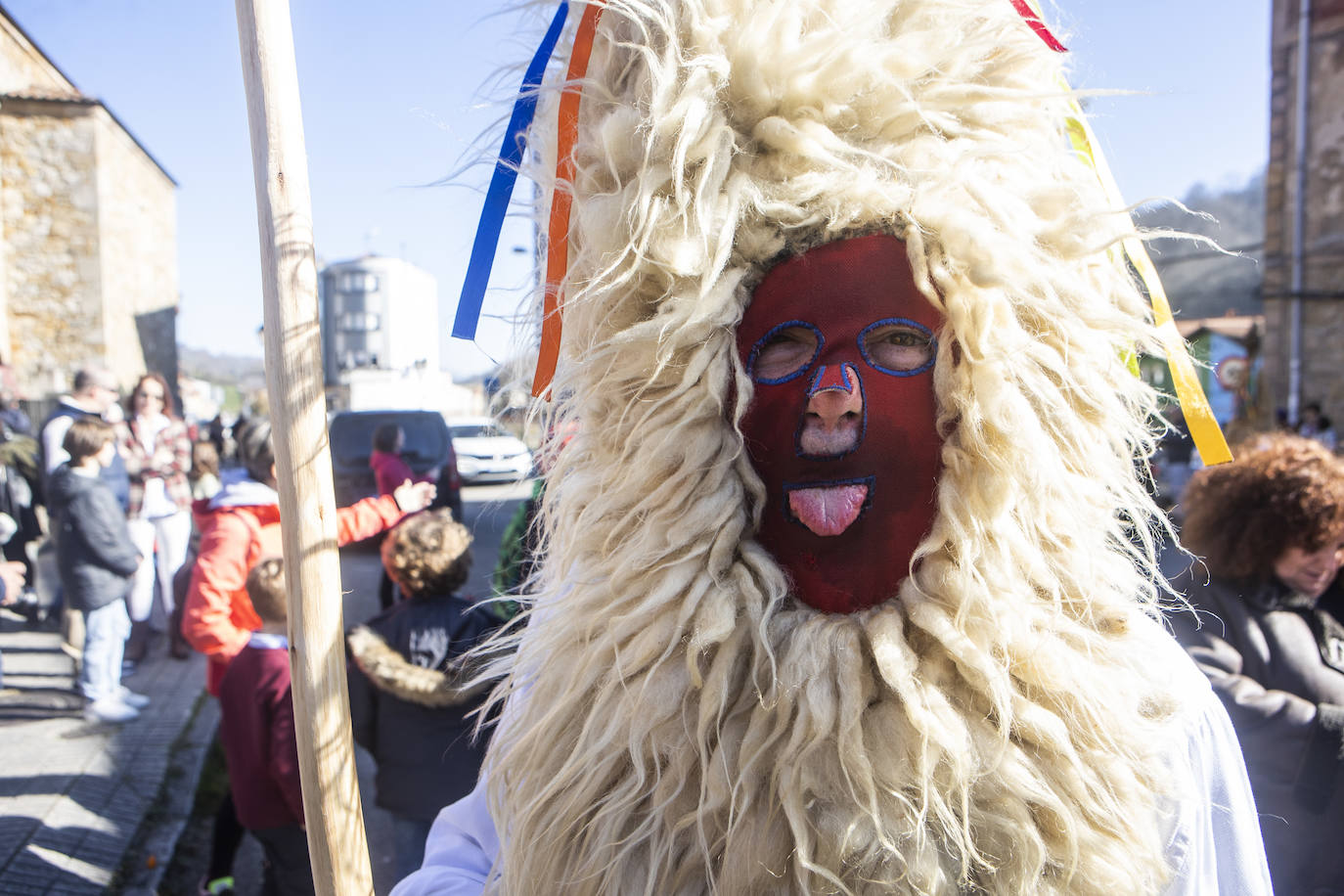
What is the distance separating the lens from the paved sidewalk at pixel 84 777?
11.2 ft

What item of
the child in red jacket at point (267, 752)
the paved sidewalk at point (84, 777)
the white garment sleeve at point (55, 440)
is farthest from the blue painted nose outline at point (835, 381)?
the white garment sleeve at point (55, 440)

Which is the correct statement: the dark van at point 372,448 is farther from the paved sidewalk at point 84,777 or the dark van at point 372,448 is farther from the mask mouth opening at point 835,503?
the mask mouth opening at point 835,503

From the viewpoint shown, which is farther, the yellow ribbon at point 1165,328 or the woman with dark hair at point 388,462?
the woman with dark hair at point 388,462

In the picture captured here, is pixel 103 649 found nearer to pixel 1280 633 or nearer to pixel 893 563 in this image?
pixel 893 563

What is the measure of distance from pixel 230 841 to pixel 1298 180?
56.1ft

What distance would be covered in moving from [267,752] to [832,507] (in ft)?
8.26

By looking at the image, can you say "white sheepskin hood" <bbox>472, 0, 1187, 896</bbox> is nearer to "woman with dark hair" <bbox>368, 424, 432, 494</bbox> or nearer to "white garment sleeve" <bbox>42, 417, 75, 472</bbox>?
"woman with dark hair" <bbox>368, 424, 432, 494</bbox>

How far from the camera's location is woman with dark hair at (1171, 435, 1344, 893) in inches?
85.3

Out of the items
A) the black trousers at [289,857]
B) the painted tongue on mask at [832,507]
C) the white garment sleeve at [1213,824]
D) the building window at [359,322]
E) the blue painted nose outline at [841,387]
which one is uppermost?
the building window at [359,322]

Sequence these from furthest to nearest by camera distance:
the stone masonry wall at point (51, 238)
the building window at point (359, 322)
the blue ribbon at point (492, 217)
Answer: the stone masonry wall at point (51, 238), the building window at point (359, 322), the blue ribbon at point (492, 217)

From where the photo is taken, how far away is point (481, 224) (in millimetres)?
1447

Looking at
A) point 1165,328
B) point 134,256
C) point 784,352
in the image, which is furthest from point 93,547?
point 134,256

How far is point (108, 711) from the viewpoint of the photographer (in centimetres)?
482

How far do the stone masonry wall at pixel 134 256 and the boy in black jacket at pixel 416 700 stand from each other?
14613 mm
